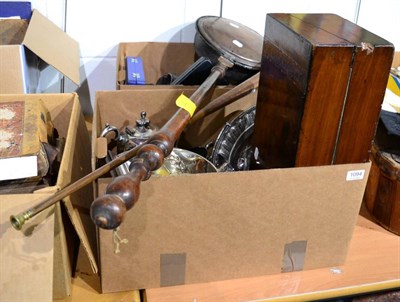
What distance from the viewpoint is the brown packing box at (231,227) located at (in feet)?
2.85

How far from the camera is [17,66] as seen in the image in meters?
1.19

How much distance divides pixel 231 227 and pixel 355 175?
0.26m

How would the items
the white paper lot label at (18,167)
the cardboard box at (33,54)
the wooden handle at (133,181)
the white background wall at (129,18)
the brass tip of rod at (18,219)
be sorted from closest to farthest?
1. the wooden handle at (133,181)
2. the brass tip of rod at (18,219)
3. the white paper lot label at (18,167)
4. the cardboard box at (33,54)
5. the white background wall at (129,18)

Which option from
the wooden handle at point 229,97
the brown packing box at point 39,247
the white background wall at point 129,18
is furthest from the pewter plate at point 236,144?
the white background wall at point 129,18

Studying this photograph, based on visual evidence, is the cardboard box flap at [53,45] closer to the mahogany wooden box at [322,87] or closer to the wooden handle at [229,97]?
the wooden handle at [229,97]

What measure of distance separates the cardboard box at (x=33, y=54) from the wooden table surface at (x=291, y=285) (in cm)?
48

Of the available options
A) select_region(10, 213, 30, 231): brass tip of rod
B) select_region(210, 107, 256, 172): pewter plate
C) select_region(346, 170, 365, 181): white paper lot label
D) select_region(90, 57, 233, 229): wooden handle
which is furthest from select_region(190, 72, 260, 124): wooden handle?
select_region(10, 213, 30, 231): brass tip of rod

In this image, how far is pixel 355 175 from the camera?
0.94 m

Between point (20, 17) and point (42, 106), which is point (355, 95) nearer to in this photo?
point (42, 106)

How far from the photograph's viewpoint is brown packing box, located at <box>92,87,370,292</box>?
868 millimetres

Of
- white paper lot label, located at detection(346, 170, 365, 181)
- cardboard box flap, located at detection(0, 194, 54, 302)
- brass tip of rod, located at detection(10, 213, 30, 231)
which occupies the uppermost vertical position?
white paper lot label, located at detection(346, 170, 365, 181)

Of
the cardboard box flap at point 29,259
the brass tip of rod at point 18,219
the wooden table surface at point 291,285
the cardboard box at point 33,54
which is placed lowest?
the wooden table surface at point 291,285

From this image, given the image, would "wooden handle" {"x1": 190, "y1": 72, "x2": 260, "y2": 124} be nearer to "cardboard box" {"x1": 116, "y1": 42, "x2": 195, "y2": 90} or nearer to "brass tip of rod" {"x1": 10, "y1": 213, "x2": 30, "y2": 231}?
"cardboard box" {"x1": 116, "y1": 42, "x2": 195, "y2": 90}

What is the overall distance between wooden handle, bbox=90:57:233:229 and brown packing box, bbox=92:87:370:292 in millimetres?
80
